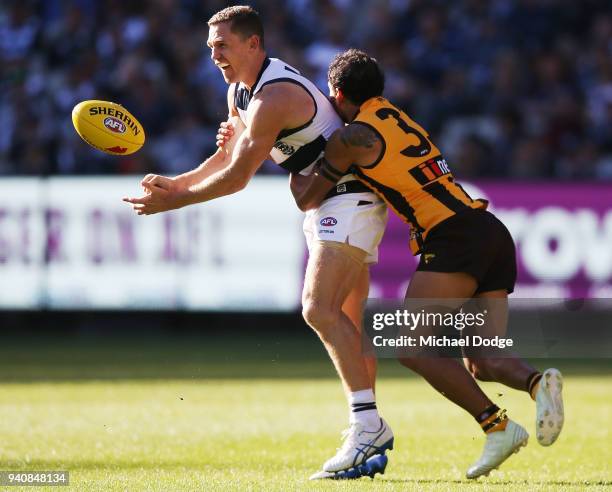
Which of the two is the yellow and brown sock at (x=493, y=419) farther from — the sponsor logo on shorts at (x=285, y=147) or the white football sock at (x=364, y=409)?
the sponsor logo on shorts at (x=285, y=147)

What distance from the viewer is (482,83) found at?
1769cm

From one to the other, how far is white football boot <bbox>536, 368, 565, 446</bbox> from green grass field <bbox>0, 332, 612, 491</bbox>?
268 millimetres

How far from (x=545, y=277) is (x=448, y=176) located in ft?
27.3

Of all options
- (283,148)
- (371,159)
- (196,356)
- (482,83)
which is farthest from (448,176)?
(482,83)

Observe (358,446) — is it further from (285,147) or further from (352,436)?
(285,147)

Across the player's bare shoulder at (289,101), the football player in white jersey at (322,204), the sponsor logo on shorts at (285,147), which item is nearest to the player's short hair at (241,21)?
the football player in white jersey at (322,204)

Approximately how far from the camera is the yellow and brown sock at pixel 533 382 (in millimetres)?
6742

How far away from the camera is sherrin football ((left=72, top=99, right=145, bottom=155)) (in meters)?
7.62

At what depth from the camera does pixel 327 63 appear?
57.2 feet

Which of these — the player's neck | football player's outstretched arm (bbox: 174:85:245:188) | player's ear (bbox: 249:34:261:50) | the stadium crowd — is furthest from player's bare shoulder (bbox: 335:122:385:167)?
the stadium crowd

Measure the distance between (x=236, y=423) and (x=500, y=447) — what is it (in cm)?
319

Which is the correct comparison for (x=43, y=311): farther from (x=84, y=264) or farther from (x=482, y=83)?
(x=482, y=83)

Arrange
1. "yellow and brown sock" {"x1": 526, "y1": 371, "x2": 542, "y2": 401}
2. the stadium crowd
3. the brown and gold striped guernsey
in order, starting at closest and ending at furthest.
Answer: "yellow and brown sock" {"x1": 526, "y1": 371, "x2": 542, "y2": 401} < the brown and gold striped guernsey < the stadium crowd

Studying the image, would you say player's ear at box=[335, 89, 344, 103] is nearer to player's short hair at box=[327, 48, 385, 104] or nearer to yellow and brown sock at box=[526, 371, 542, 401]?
player's short hair at box=[327, 48, 385, 104]
